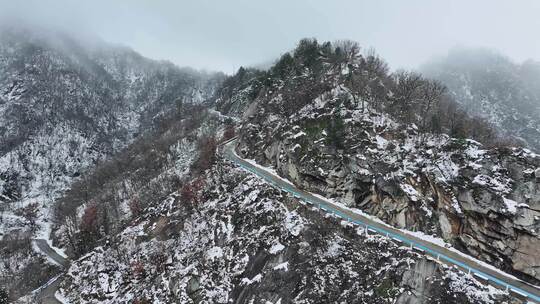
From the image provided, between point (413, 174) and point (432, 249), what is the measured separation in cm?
974

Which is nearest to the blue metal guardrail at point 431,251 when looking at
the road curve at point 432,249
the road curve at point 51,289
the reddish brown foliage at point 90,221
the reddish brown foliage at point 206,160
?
the road curve at point 432,249

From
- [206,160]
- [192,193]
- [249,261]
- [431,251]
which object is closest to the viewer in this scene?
[431,251]

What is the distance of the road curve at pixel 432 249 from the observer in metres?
24.6

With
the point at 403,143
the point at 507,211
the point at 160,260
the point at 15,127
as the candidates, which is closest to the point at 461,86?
the point at 403,143

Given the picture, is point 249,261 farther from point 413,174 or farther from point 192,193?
point 413,174

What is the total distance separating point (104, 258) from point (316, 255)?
124 ft

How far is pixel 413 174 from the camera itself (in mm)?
36375

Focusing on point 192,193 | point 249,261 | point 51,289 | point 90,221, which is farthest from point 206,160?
point 51,289

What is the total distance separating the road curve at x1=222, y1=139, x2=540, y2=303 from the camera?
80.8ft

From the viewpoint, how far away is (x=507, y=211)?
28812 mm

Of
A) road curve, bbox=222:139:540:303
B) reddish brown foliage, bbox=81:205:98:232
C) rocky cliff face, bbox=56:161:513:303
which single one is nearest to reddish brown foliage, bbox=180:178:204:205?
rocky cliff face, bbox=56:161:513:303

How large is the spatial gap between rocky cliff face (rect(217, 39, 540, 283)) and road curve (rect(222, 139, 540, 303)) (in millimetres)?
1431

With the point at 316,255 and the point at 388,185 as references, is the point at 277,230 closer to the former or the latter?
the point at 316,255

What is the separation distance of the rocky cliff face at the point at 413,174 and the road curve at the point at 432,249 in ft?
4.69
